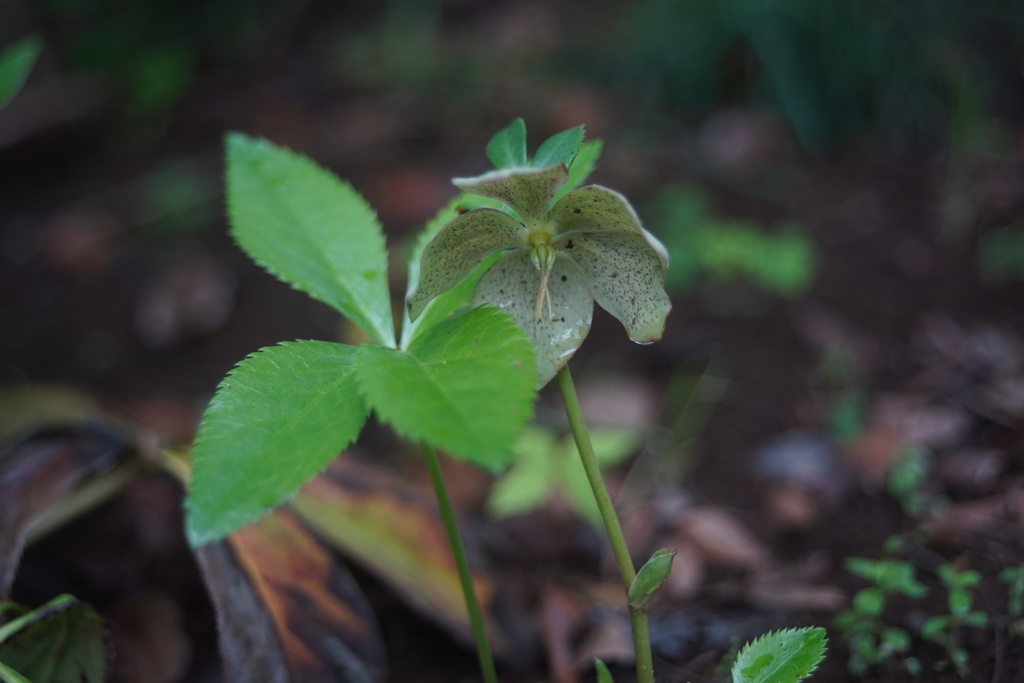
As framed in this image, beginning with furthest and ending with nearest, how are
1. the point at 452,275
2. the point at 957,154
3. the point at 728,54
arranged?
1. the point at 728,54
2. the point at 957,154
3. the point at 452,275

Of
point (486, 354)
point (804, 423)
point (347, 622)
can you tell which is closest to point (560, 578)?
point (347, 622)

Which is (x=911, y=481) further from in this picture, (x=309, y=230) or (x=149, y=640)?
(x=149, y=640)

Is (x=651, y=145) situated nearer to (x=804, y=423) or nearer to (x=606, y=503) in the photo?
(x=804, y=423)

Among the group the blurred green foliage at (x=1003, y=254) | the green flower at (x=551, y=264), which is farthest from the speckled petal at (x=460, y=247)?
the blurred green foliage at (x=1003, y=254)

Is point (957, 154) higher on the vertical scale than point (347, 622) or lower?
lower

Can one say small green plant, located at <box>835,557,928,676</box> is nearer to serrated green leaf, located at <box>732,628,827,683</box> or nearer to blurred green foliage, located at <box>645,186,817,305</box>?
serrated green leaf, located at <box>732,628,827,683</box>

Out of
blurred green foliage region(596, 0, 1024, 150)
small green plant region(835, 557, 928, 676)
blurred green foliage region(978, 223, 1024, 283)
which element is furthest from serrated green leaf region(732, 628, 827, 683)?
blurred green foliage region(596, 0, 1024, 150)

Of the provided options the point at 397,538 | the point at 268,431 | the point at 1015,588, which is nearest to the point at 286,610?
the point at 397,538
